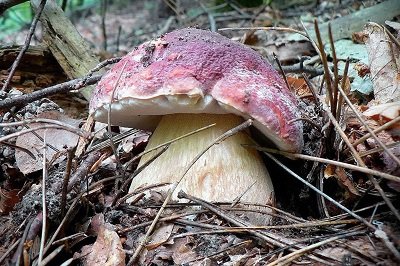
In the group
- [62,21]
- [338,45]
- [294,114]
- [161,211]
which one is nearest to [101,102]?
[161,211]

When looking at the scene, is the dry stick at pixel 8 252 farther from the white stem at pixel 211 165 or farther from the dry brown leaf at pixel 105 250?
the white stem at pixel 211 165

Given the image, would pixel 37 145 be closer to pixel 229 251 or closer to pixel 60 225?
pixel 60 225

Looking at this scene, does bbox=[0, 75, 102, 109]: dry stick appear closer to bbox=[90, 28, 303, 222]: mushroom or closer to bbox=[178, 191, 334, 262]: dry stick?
bbox=[90, 28, 303, 222]: mushroom

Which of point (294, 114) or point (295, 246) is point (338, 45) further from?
point (295, 246)

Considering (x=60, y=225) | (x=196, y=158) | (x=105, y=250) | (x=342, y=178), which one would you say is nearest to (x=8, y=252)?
(x=60, y=225)

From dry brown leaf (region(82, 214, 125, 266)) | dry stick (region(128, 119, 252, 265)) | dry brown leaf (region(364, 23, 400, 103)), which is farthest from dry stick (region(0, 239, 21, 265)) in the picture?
dry brown leaf (region(364, 23, 400, 103))

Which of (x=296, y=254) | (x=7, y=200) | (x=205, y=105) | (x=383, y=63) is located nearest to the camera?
(x=296, y=254)

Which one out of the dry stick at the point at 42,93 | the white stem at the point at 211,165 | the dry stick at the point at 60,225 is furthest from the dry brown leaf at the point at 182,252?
the dry stick at the point at 42,93
